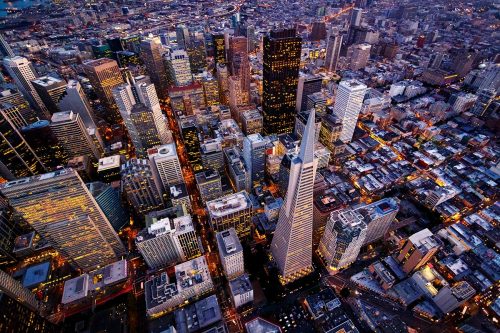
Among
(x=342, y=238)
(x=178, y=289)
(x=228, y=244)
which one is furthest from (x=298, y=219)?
(x=178, y=289)

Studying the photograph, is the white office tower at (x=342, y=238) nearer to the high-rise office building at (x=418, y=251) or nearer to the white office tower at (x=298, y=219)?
the white office tower at (x=298, y=219)

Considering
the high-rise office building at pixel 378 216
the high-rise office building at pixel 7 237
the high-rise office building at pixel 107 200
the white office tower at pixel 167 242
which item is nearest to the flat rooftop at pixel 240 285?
the white office tower at pixel 167 242

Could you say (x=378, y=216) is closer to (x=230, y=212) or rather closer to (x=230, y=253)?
(x=230, y=212)

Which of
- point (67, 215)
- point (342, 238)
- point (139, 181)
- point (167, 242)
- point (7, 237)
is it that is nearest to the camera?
point (67, 215)

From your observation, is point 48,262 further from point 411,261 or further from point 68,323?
point 411,261

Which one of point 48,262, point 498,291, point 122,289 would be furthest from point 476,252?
point 48,262

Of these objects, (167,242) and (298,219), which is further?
(167,242)
